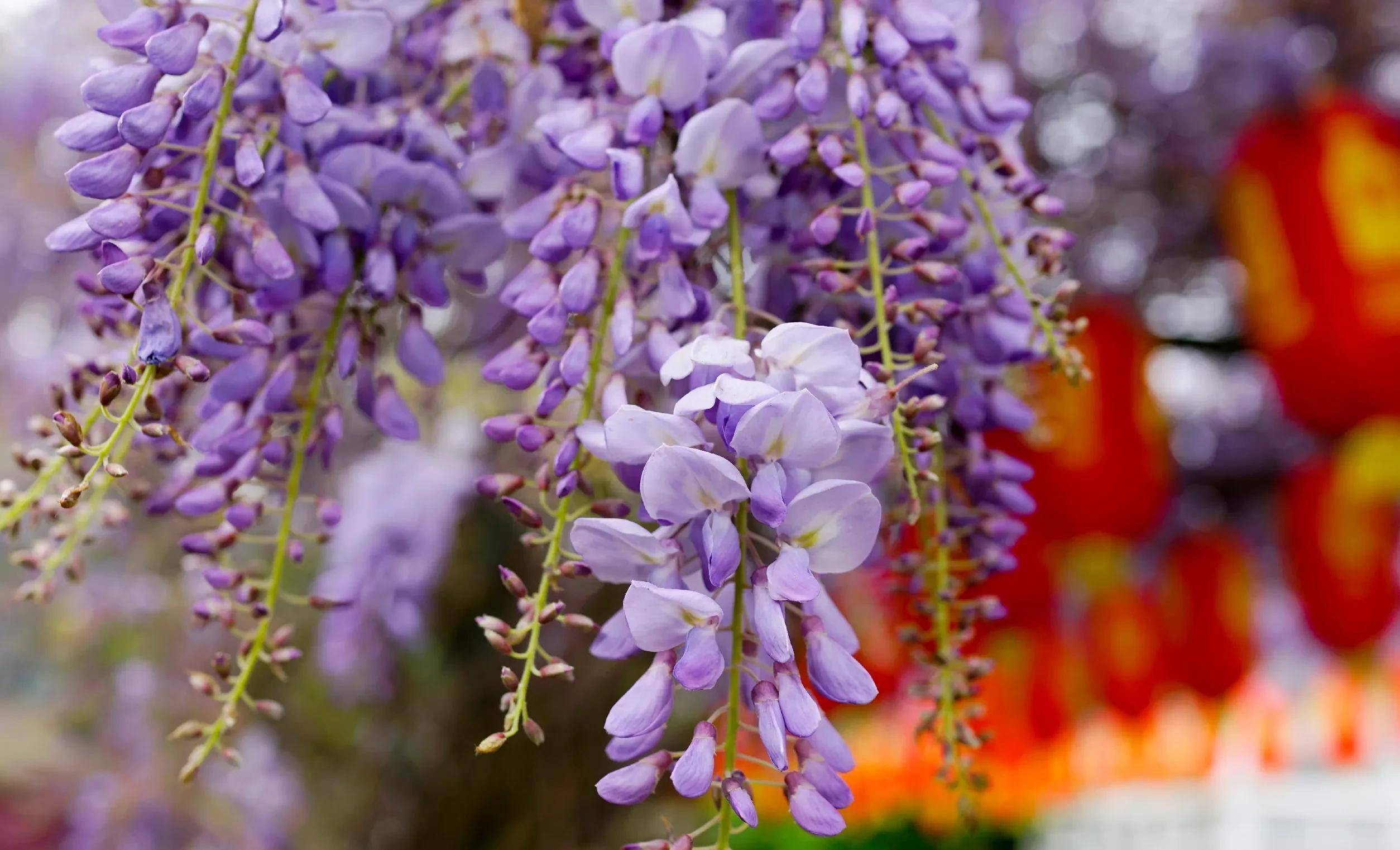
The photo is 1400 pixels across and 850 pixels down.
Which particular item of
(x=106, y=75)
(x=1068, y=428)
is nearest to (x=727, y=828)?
(x=106, y=75)

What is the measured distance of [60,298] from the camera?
4.65 ft

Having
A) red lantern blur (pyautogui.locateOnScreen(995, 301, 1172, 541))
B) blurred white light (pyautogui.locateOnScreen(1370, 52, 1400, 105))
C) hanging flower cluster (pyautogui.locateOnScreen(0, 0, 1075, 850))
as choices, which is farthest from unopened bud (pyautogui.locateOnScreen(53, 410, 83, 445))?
blurred white light (pyautogui.locateOnScreen(1370, 52, 1400, 105))

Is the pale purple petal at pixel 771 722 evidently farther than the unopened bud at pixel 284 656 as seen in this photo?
No

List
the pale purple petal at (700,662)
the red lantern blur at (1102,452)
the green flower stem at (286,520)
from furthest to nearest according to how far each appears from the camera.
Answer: the red lantern blur at (1102,452) < the green flower stem at (286,520) < the pale purple petal at (700,662)

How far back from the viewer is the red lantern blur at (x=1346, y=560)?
1409 mm

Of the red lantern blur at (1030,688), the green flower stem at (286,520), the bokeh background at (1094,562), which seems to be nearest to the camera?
the green flower stem at (286,520)

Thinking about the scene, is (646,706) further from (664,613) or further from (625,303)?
(625,303)

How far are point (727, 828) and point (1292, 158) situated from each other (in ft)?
4.67

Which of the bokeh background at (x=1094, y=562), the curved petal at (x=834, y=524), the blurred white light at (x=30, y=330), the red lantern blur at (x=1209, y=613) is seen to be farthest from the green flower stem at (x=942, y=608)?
the blurred white light at (x=30, y=330)

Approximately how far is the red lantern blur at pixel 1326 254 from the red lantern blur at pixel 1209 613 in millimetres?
432

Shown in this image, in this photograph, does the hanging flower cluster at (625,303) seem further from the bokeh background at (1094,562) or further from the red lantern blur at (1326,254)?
the red lantern blur at (1326,254)

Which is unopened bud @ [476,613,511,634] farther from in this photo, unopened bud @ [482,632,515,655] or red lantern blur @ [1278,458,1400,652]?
red lantern blur @ [1278,458,1400,652]

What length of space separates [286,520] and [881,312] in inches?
9.2

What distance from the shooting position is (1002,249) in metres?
0.39
